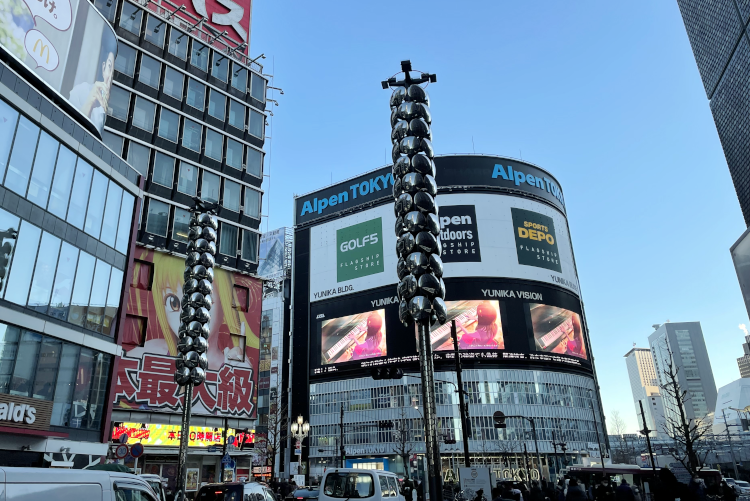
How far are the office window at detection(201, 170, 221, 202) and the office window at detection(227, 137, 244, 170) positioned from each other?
7.60ft

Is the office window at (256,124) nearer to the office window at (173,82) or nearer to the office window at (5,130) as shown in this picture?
the office window at (173,82)

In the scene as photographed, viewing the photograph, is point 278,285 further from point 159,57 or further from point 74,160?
point 74,160

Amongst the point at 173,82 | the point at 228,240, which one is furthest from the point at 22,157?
the point at 173,82

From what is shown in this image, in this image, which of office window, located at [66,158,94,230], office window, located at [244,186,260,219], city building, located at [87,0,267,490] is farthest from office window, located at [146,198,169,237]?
office window, located at [66,158,94,230]

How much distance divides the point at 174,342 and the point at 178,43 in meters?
25.9

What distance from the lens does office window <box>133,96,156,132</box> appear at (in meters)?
42.8

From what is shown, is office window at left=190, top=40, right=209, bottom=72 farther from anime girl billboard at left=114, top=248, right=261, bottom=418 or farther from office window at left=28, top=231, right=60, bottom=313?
office window at left=28, top=231, right=60, bottom=313

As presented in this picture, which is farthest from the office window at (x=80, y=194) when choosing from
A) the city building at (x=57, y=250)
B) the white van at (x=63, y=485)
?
the white van at (x=63, y=485)

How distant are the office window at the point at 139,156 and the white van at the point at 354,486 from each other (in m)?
34.3

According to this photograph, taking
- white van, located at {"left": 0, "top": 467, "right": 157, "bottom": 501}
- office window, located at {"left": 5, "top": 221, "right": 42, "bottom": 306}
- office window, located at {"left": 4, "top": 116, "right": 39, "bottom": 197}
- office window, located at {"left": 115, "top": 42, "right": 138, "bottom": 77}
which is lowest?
white van, located at {"left": 0, "top": 467, "right": 157, "bottom": 501}

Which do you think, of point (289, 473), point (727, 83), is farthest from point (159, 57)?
point (289, 473)

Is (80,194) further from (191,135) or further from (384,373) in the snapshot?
(191,135)

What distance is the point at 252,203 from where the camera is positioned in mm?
49969

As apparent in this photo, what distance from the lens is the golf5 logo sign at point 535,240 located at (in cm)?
8572
